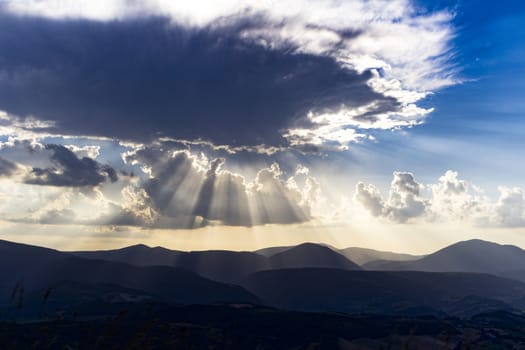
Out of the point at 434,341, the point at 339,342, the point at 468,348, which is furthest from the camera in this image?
the point at 434,341

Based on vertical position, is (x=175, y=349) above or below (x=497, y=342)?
above

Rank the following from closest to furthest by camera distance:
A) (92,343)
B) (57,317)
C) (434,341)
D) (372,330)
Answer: (92,343), (57,317), (434,341), (372,330)

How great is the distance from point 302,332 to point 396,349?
44.1 m

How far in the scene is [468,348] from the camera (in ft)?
25.9

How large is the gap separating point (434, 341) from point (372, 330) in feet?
84.4

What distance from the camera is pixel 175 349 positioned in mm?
10258

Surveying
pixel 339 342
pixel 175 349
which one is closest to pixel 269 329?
pixel 339 342

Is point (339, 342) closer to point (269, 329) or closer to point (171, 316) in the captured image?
point (269, 329)

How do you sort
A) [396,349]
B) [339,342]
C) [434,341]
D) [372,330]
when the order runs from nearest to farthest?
[396,349]
[339,342]
[434,341]
[372,330]

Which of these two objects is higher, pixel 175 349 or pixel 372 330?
pixel 175 349

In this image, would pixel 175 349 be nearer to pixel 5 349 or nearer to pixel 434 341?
pixel 5 349

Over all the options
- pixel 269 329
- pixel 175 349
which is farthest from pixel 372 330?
pixel 175 349

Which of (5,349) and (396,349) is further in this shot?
(396,349)

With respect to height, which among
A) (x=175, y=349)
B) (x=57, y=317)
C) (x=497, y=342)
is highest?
(x=57, y=317)
